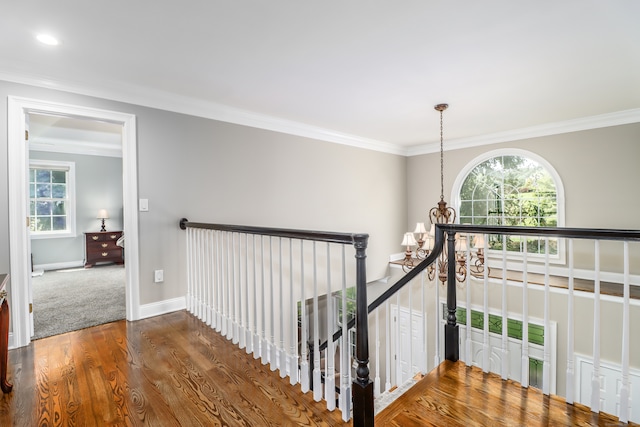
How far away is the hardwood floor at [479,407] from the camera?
1527 millimetres

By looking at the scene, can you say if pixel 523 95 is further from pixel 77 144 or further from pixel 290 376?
pixel 77 144

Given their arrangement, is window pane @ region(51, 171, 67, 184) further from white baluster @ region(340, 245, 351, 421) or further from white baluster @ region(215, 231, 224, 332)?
white baluster @ region(340, 245, 351, 421)

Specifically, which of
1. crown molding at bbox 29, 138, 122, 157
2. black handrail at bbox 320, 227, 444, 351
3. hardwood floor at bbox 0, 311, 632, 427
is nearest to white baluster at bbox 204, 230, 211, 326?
hardwood floor at bbox 0, 311, 632, 427

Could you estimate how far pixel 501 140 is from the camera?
16.0ft

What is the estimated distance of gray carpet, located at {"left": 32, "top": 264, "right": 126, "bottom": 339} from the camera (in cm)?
300

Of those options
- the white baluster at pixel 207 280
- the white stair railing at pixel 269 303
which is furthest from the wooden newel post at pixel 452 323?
the white baluster at pixel 207 280

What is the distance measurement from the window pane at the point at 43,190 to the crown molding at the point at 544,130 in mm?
6978

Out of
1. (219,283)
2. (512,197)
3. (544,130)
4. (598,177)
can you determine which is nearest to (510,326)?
(512,197)

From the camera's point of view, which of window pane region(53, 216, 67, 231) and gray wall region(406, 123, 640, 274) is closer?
gray wall region(406, 123, 640, 274)

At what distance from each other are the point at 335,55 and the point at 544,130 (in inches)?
147

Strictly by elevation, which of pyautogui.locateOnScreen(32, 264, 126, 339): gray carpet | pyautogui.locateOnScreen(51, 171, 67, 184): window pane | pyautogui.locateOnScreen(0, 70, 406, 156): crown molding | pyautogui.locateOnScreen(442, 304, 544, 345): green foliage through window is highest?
pyautogui.locateOnScreen(0, 70, 406, 156): crown molding

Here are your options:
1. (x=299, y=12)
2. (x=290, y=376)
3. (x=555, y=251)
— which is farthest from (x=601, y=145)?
(x=290, y=376)

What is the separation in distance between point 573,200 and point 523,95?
80.3 inches

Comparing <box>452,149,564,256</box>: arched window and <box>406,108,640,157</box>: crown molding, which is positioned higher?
<box>406,108,640,157</box>: crown molding
